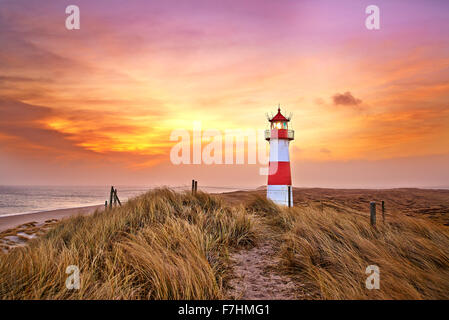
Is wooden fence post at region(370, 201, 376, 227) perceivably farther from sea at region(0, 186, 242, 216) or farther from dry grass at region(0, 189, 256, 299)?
sea at region(0, 186, 242, 216)

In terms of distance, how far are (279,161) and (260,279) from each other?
39.7 ft

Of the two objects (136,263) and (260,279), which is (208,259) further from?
(136,263)

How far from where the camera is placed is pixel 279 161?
15477 mm

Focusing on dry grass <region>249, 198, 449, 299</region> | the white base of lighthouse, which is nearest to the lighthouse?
the white base of lighthouse

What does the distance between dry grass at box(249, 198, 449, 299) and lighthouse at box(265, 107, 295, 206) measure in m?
8.69

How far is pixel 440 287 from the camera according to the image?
3.05 metres

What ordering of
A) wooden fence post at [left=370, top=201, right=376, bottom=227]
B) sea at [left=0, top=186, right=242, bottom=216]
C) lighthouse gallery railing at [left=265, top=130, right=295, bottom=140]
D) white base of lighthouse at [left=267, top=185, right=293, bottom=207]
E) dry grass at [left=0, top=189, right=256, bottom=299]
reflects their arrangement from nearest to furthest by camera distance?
dry grass at [left=0, top=189, right=256, bottom=299], wooden fence post at [left=370, top=201, right=376, bottom=227], white base of lighthouse at [left=267, top=185, right=293, bottom=207], lighthouse gallery railing at [left=265, top=130, right=295, bottom=140], sea at [left=0, top=186, right=242, bottom=216]

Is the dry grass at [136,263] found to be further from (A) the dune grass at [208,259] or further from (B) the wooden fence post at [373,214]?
(B) the wooden fence post at [373,214]

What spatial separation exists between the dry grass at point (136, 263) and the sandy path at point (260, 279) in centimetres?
23

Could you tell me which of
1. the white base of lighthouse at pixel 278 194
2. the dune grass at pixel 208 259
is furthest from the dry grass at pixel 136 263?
the white base of lighthouse at pixel 278 194

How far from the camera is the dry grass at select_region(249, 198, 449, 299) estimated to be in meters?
3.02

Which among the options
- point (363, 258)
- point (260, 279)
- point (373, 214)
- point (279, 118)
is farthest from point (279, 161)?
point (260, 279)

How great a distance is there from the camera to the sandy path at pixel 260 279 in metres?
3.30
